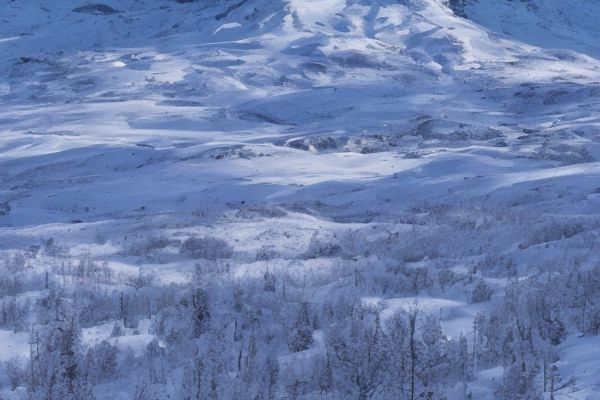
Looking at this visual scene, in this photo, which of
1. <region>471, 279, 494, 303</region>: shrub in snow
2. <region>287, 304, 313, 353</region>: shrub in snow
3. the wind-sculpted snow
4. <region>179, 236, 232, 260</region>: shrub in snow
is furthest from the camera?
<region>179, 236, 232, 260</region>: shrub in snow

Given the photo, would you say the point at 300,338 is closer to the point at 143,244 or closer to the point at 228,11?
the point at 143,244

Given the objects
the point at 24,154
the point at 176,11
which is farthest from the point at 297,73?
the point at 176,11

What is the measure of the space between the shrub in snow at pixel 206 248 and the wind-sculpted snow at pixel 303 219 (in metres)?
0.06

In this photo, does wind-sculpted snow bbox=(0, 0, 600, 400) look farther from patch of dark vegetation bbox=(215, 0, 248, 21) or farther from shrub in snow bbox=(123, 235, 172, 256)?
patch of dark vegetation bbox=(215, 0, 248, 21)

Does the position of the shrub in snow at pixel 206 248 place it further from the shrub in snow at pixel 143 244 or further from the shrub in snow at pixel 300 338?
the shrub in snow at pixel 300 338

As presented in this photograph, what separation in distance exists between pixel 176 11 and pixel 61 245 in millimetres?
61912

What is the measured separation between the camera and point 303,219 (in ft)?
45.4

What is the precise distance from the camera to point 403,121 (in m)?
33.9

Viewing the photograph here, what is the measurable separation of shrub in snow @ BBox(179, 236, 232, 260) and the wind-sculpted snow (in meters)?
0.06

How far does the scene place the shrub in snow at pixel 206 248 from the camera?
1000 cm

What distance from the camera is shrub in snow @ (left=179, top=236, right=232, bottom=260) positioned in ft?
32.8

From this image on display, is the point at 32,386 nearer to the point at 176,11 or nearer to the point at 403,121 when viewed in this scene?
the point at 403,121

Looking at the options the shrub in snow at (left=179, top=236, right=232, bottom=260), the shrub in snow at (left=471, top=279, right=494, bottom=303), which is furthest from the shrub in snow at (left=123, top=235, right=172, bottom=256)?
the shrub in snow at (left=471, top=279, right=494, bottom=303)

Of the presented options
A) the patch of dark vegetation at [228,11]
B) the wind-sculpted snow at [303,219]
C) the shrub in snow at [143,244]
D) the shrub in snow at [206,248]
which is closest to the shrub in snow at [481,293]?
the wind-sculpted snow at [303,219]
